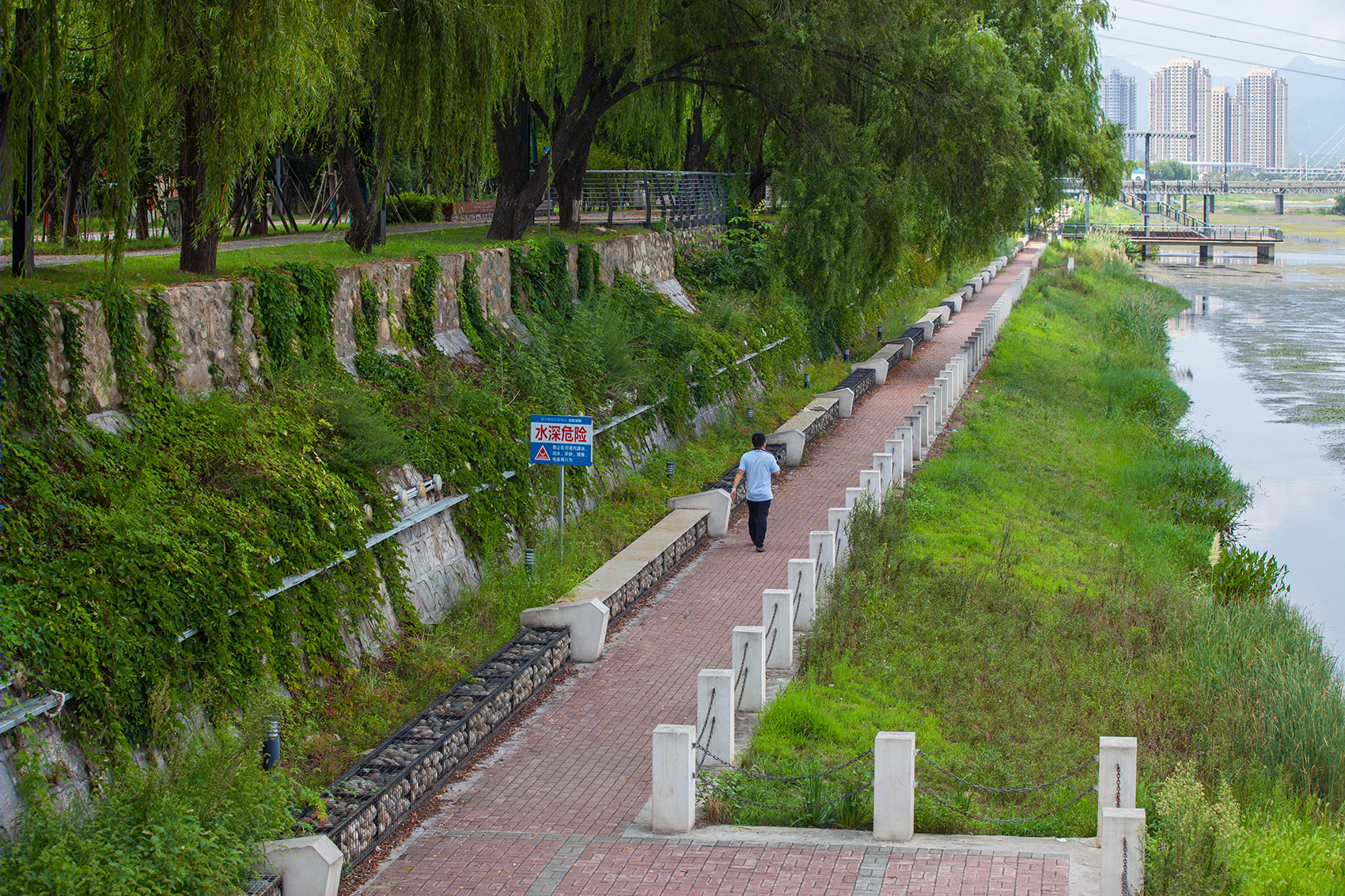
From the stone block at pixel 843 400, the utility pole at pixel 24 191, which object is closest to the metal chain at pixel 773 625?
the utility pole at pixel 24 191

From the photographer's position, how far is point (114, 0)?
34.2ft

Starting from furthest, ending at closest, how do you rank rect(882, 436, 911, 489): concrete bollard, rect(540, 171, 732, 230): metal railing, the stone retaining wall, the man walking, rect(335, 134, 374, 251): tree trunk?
rect(540, 171, 732, 230): metal railing → rect(882, 436, 911, 489): concrete bollard → rect(335, 134, 374, 251): tree trunk → the man walking → the stone retaining wall

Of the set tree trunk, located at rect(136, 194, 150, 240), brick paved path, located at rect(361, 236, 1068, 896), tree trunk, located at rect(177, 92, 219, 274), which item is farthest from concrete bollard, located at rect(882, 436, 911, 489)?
tree trunk, located at rect(136, 194, 150, 240)

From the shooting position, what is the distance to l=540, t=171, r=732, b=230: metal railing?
30219 millimetres

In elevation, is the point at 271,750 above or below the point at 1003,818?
above

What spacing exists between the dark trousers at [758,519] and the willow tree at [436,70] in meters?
6.02

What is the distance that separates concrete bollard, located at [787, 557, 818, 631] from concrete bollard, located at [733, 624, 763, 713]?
2.24 meters

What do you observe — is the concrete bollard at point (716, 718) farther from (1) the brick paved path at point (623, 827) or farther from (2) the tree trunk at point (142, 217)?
(2) the tree trunk at point (142, 217)

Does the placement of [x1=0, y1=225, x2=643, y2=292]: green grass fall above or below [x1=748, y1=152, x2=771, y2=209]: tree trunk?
below

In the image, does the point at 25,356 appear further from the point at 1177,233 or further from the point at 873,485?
the point at 1177,233

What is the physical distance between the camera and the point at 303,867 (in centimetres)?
797

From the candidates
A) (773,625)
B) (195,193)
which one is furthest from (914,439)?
(195,193)

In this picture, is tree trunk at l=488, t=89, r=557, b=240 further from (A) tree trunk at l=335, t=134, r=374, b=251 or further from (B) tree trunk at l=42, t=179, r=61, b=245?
(B) tree trunk at l=42, t=179, r=61, b=245

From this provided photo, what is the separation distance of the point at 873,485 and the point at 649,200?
13265mm
